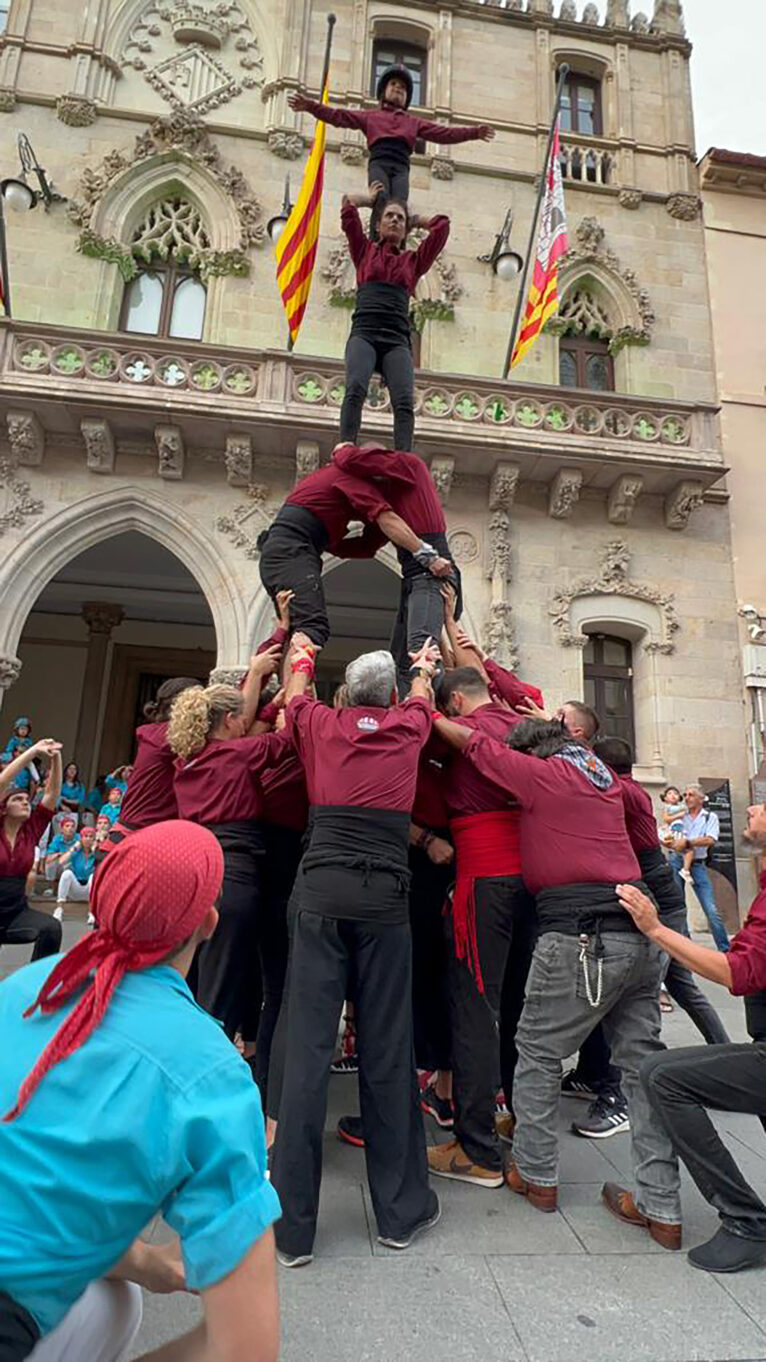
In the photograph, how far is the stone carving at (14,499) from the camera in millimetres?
11367

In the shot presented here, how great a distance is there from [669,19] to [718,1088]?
21.4 m

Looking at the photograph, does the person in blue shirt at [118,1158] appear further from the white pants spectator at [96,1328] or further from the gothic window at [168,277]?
the gothic window at [168,277]

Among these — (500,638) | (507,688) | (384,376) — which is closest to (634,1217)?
(507,688)

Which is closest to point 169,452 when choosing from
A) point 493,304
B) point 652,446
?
point 493,304

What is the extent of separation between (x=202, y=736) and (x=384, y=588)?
37.8 feet

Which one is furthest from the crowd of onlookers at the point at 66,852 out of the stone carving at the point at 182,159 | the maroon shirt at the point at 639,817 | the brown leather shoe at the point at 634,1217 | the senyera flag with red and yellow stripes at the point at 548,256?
the stone carving at the point at 182,159

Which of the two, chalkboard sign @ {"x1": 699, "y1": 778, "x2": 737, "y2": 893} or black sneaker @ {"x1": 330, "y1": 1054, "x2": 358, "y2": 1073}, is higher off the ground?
chalkboard sign @ {"x1": 699, "y1": 778, "x2": 737, "y2": 893}

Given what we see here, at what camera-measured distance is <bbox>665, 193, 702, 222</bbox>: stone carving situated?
15.0 m

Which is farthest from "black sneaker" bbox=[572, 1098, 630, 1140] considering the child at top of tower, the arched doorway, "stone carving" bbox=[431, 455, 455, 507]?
the arched doorway

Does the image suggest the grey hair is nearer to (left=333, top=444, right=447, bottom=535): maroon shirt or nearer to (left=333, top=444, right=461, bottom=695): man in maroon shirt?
(left=333, top=444, right=461, bottom=695): man in maroon shirt

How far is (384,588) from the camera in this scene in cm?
1496

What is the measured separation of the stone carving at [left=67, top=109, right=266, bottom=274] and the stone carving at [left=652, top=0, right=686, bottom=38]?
33.6 ft

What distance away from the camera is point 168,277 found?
44.7 feet

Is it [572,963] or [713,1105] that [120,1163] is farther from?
[713,1105]
